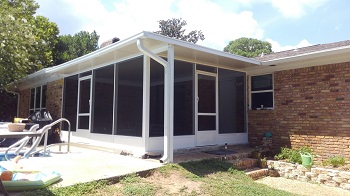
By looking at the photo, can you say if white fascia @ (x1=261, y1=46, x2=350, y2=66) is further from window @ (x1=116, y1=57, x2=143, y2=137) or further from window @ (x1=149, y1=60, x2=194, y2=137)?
window @ (x1=116, y1=57, x2=143, y2=137)

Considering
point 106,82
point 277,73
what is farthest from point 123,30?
point 277,73

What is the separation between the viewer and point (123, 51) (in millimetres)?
6820

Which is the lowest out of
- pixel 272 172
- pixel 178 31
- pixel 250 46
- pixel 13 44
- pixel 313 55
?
pixel 272 172

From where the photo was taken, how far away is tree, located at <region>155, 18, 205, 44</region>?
34.3m

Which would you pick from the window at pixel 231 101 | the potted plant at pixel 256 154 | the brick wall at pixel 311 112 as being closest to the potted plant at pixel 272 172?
the potted plant at pixel 256 154

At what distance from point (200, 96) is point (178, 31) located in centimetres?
2795

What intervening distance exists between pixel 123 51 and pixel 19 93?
1089 centimetres

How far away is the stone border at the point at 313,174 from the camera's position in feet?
19.4

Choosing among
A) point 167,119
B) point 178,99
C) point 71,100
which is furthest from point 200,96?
point 71,100

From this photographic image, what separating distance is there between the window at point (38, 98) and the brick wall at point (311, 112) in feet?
29.2

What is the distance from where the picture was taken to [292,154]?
7.15 metres

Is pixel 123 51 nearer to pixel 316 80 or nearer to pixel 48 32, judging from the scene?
pixel 316 80

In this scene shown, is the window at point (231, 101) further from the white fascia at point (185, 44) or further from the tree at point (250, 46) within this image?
the tree at point (250, 46)

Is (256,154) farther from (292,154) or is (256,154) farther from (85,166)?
(85,166)
